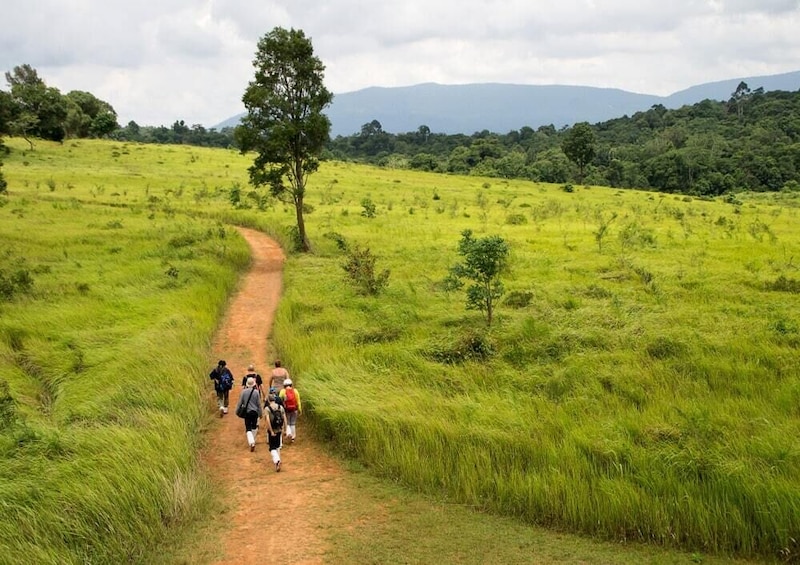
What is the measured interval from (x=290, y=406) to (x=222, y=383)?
2.05 m

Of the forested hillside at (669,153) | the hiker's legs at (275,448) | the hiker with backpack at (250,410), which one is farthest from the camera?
the forested hillside at (669,153)

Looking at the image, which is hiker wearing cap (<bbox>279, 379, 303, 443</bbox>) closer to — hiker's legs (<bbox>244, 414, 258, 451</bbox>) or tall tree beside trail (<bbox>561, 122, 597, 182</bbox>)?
hiker's legs (<bbox>244, 414, 258, 451</bbox>)

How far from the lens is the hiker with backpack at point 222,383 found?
12.8 m

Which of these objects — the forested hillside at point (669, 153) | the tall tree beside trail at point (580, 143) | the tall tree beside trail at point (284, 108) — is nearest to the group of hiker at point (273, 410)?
the tall tree beside trail at point (284, 108)

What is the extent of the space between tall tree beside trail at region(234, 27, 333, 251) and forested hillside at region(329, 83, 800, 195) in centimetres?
5407

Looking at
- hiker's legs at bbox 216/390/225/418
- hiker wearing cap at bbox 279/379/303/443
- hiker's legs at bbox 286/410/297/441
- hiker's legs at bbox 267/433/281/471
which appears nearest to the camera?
hiker's legs at bbox 267/433/281/471

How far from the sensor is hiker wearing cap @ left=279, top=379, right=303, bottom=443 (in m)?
11.6

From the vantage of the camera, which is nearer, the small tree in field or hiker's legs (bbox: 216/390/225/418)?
hiker's legs (bbox: 216/390/225/418)

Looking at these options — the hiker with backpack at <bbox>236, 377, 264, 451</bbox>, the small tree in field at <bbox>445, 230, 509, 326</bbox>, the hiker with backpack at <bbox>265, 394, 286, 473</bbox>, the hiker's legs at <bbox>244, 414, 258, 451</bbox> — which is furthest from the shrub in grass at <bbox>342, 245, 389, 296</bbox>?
the hiker with backpack at <bbox>265, 394, 286, 473</bbox>

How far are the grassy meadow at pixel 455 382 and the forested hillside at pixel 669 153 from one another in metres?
53.8

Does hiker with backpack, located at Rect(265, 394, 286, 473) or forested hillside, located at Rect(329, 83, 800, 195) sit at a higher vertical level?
forested hillside, located at Rect(329, 83, 800, 195)

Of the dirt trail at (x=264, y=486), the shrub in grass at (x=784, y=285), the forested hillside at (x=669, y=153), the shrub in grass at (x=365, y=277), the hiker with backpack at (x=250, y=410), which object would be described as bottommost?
the dirt trail at (x=264, y=486)

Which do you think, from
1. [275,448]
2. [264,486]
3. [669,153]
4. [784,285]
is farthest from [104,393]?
[669,153]

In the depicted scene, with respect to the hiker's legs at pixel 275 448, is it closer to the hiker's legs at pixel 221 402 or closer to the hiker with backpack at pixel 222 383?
the hiker with backpack at pixel 222 383
